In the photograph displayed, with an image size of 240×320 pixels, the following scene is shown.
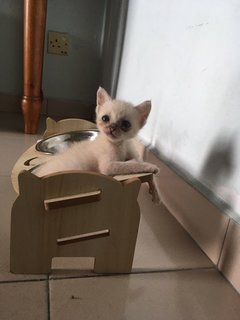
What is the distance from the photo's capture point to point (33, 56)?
1136mm

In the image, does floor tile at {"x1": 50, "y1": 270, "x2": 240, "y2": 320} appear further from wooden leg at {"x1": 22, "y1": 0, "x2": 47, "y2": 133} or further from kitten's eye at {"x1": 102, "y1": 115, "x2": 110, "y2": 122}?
wooden leg at {"x1": 22, "y1": 0, "x2": 47, "y2": 133}

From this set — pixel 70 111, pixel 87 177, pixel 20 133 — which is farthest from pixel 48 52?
pixel 87 177

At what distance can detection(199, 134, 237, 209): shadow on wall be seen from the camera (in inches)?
21.2

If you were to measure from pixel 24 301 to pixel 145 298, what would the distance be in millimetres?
167

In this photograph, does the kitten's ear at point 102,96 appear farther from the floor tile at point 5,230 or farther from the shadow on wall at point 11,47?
the shadow on wall at point 11,47

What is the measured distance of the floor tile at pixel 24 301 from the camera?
1.31ft

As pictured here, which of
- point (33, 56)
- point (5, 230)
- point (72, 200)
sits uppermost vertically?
point (33, 56)

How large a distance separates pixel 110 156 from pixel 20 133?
2.32 feet

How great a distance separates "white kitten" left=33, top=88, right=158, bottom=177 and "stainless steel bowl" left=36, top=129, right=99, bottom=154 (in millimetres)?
219

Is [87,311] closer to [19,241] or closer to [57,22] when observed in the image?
[19,241]

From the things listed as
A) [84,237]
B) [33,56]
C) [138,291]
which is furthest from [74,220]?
[33,56]

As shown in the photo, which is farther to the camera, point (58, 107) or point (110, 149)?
point (58, 107)

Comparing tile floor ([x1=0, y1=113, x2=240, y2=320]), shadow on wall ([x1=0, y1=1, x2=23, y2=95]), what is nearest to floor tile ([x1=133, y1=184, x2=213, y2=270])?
tile floor ([x1=0, y1=113, x2=240, y2=320])

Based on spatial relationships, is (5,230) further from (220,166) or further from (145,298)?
(220,166)
